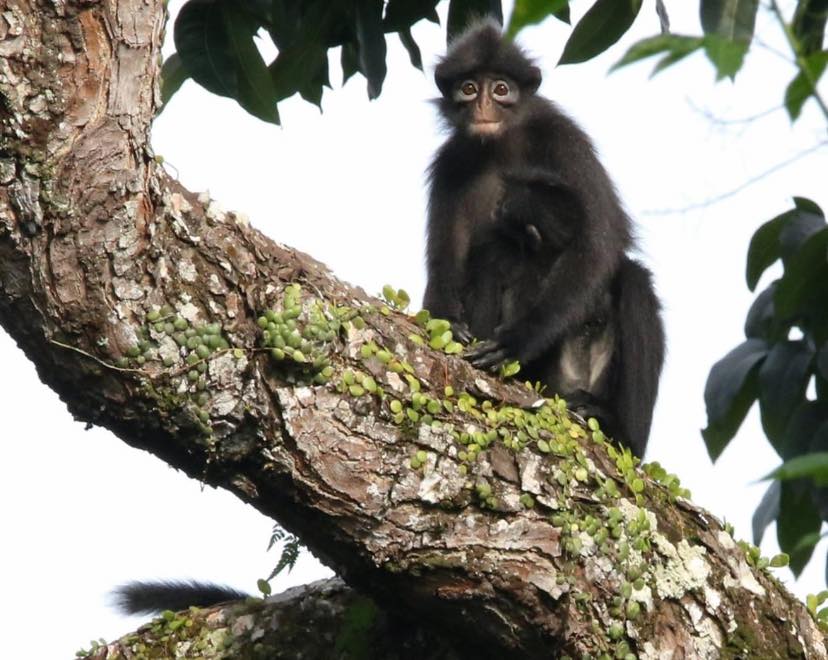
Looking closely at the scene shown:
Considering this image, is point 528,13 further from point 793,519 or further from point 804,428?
→ point 793,519

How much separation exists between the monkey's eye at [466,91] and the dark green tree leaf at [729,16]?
108 inches

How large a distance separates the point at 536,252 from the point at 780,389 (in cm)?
248

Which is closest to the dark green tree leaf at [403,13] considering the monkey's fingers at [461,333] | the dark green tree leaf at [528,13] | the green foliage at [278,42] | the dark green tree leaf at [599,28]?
the green foliage at [278,42]

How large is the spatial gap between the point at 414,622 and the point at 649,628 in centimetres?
73

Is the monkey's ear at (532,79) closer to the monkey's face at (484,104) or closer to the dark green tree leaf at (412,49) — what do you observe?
the monkey's face at (484,104)

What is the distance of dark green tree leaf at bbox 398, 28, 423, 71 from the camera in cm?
505

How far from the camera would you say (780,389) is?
3.07 m

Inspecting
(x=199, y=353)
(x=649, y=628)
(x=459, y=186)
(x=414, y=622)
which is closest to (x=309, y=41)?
(x=459, y=186)

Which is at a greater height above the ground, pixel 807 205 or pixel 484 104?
Answer: pixel 484 104

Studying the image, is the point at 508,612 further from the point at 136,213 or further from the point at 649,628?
the point at 136,213

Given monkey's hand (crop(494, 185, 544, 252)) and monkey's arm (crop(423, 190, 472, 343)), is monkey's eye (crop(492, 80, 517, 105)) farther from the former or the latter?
monkey's hand (crop(494, 185, 544, 252))

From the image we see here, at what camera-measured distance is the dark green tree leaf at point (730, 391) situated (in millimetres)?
3094

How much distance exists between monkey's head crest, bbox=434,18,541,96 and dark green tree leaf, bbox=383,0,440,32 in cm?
143

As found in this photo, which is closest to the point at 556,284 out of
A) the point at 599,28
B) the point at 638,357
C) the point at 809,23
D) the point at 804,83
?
the point at 638,357
